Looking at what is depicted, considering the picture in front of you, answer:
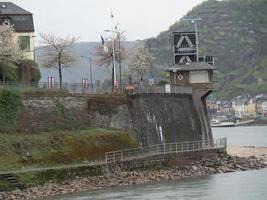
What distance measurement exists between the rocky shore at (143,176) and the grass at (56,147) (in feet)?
10.0

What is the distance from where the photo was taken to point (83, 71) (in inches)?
5148

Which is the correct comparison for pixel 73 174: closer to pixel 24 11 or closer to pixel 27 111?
pixel 27 111

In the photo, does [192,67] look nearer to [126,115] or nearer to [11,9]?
[126,115]

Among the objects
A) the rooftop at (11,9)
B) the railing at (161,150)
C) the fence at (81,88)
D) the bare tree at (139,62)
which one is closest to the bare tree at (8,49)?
the fence at (81,88)

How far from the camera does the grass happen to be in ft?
157

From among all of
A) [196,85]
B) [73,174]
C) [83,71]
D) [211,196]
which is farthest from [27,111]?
[83,71]

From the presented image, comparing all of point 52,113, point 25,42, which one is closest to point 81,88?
point 52,113

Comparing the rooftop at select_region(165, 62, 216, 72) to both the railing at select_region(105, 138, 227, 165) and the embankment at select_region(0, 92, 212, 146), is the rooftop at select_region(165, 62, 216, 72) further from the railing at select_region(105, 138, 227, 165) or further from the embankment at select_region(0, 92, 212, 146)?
the railing at select_region(105, 138, 227, 165)

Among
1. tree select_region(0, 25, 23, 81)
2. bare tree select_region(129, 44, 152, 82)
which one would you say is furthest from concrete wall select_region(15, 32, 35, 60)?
bare tree select_region(129, 44, 152, 82)

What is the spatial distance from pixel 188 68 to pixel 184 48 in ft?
11.4

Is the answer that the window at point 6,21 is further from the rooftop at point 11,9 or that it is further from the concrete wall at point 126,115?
the concrete wall at point 126,115

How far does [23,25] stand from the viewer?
72438 millimetres

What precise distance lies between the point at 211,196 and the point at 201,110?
29.1 metres

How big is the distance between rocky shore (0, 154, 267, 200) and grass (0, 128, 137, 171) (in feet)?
10.0
